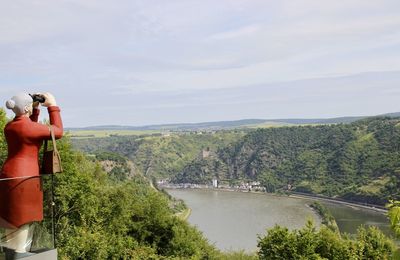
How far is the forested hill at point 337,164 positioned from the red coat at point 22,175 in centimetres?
12153

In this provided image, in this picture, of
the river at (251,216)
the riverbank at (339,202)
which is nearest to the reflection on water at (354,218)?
the river at (251,216)

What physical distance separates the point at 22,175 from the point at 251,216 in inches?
4127

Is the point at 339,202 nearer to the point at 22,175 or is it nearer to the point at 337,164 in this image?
the point at 337,164

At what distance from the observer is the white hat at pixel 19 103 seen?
4.95 m

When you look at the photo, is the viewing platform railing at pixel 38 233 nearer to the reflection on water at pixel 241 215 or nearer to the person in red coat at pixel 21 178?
the person in red coat at pixel 21 178

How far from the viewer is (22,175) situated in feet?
16.0

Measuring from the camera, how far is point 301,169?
171 m

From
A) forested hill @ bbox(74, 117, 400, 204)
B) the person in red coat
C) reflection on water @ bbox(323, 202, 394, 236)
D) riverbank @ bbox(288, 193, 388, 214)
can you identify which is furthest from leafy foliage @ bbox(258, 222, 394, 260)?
forested hill @ bbox(74, 117, 400, 204)

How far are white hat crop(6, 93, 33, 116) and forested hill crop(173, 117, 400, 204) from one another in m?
122

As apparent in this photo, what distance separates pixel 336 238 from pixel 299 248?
93.9 inches

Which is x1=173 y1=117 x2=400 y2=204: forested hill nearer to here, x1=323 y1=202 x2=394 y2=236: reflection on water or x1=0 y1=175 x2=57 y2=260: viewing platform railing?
x1=323 y1=202 x2=394 y2=236: reflection on water

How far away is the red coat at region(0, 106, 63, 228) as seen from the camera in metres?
4.74

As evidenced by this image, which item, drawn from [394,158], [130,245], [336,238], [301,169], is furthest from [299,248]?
[301,169]

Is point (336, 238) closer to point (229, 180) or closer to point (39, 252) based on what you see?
point (39, 252)
